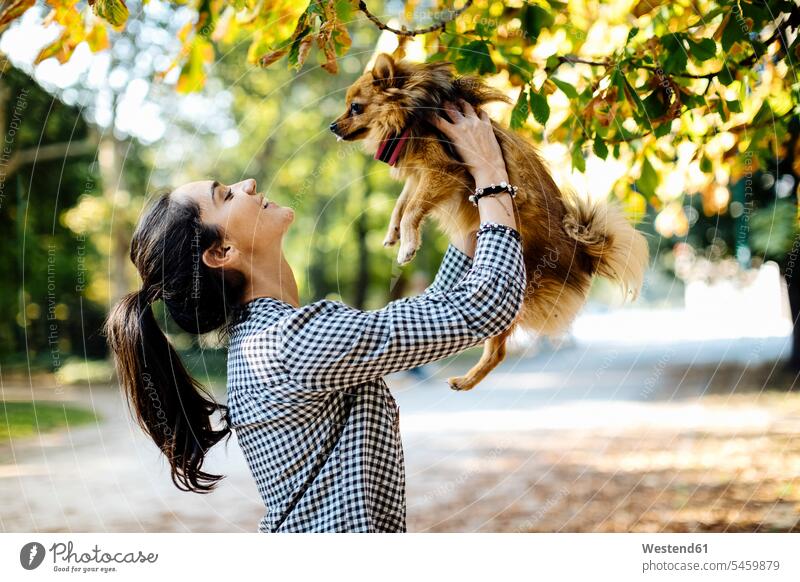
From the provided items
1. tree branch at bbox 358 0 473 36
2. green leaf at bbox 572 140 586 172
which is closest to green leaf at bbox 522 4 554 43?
tree branch at bbox 358 0 473 36

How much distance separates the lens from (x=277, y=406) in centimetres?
174

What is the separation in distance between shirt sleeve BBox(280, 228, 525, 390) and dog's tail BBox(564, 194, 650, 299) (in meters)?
0.64

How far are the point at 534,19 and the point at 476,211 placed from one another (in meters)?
0.66

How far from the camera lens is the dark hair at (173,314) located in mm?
1912

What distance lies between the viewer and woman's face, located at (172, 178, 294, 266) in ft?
6.34

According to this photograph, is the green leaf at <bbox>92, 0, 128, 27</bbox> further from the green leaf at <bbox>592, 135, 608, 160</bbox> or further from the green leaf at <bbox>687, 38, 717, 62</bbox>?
the green leaf at <bbox>687, 38, 717, 62</bbox>

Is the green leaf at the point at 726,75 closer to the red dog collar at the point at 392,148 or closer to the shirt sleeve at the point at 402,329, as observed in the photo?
the red dog collar at the point at 392,148

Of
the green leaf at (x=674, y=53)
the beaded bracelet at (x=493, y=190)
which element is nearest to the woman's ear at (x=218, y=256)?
the beaded bracelet at (x=493, y=190)

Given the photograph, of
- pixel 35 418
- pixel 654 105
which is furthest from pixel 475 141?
pixel 35 418

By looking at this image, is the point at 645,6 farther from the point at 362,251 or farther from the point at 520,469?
the point at 520,469
